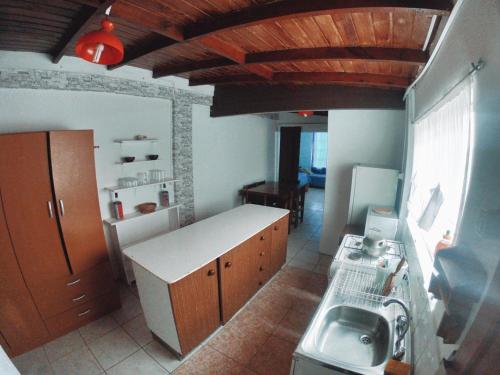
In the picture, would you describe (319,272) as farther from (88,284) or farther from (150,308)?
(88,284)

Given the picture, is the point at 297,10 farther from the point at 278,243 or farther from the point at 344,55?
the point at 278,243

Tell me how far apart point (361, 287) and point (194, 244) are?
1.56m

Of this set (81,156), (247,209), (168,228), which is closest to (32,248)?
(81,156)

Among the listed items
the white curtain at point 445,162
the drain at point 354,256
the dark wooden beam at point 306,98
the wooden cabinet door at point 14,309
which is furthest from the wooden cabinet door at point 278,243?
the wooden cabinet door at point 14,309

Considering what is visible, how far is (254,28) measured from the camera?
1861mm

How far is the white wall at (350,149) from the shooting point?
3395mm

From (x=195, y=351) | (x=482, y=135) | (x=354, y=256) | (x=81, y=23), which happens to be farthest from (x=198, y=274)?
(x=81, y=23)

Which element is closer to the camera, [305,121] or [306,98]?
[306,98]

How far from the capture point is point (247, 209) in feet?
11.4

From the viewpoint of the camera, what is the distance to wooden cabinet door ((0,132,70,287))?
6.52 feet

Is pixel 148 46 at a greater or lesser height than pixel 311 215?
greater

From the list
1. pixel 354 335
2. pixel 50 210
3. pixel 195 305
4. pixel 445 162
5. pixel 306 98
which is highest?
pixel 306 98

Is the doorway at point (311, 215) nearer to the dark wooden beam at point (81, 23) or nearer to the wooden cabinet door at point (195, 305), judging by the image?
the wooden cabinet door at point (195, 305)

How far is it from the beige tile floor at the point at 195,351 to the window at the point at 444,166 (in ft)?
5.28
